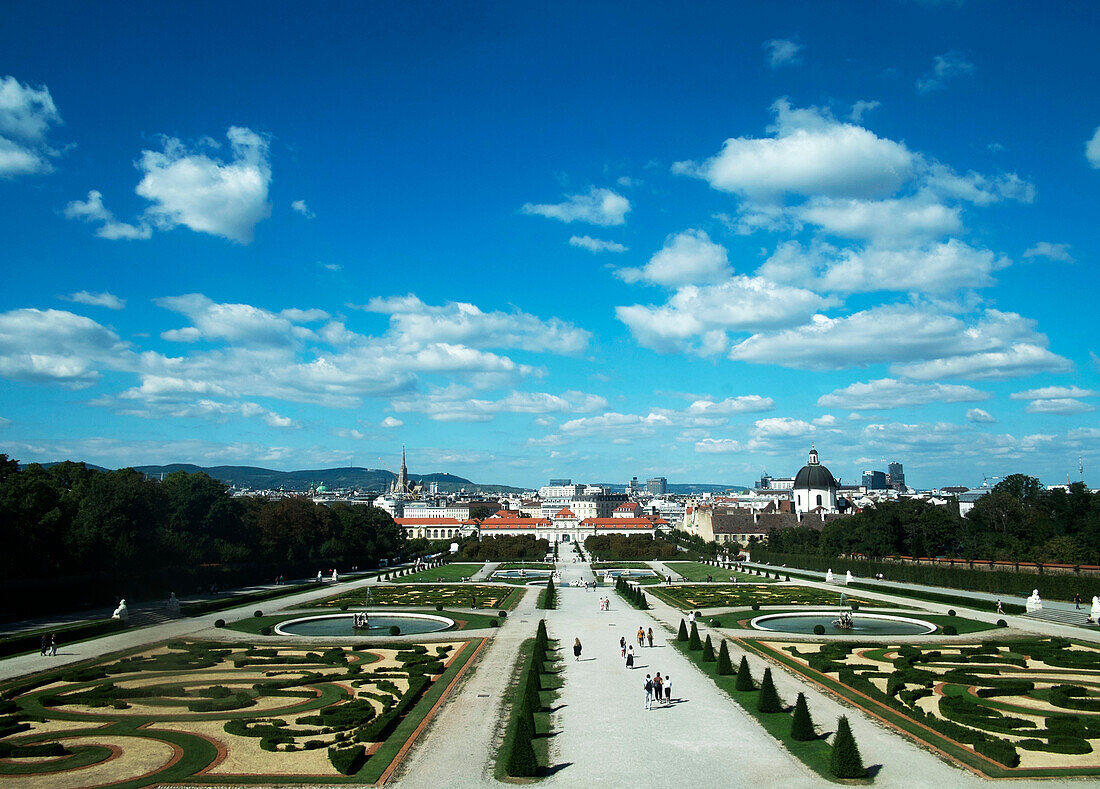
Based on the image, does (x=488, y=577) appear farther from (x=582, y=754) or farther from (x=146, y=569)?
(x=582, y=754)

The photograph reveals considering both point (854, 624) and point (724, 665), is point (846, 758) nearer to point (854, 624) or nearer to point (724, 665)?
point (724, 665)

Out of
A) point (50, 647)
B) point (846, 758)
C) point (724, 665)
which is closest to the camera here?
point (846, 758)

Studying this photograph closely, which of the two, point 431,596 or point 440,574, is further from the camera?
point 440,574

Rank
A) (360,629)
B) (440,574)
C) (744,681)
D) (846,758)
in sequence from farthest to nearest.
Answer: (440,574) < (360,629) < (744,681) < (846,758)

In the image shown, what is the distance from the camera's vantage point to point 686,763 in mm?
19234

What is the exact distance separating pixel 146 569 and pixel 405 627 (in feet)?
78.4

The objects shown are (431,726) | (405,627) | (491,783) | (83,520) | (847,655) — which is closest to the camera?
(491,783)

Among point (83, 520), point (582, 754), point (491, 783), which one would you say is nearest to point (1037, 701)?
point (582, 754)

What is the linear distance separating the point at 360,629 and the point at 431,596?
1704 cm

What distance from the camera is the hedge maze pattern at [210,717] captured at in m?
18.3

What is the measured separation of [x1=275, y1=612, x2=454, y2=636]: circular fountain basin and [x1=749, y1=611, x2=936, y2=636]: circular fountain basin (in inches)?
756

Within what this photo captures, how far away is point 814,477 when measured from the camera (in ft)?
482

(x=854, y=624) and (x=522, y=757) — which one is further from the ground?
(x=522, y=757)

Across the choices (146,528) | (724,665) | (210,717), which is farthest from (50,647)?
(724,665)
